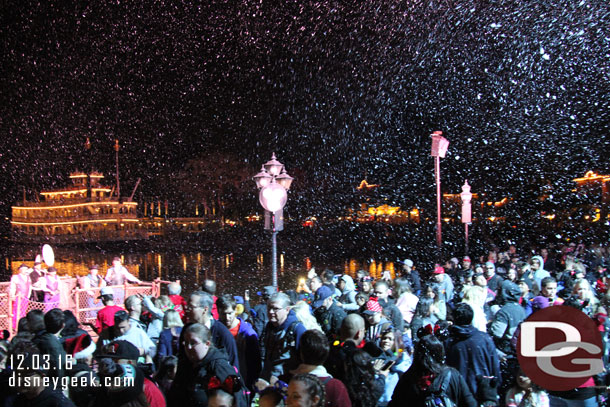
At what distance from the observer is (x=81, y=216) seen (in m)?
88.2

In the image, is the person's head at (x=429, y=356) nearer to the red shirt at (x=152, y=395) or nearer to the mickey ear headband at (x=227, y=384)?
the mickey ear headband at (x=227, y=384)

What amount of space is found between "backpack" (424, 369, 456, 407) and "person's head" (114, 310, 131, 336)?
275cm

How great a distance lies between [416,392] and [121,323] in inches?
106

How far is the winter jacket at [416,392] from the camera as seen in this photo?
9.86ft

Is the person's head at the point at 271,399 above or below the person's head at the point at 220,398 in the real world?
above

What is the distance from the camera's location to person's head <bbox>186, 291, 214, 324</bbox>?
13.6ft

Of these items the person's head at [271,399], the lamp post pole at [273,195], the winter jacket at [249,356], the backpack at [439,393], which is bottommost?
the winter jacket at [249,356]

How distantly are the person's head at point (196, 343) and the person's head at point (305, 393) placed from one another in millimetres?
853

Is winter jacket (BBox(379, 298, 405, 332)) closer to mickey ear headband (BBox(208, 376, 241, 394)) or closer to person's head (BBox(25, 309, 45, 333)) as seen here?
mickey ear headband (BBox(208, 376, 241, 394))

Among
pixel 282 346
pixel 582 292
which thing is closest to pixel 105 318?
pixel 282 346

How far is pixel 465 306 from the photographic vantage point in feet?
12.9

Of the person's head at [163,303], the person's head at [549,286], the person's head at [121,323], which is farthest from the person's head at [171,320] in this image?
the person's head at [549,286]

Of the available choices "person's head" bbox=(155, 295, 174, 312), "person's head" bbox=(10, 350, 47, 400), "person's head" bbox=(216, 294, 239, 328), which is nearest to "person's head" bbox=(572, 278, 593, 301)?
"person's head" bbox=(216, 294, 239, 328)

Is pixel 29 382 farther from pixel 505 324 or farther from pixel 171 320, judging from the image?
pixel 505 324
